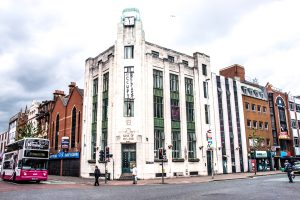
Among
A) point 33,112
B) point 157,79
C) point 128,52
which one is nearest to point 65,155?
point 157,79

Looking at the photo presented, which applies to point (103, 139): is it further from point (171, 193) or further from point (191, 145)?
point (171, 193)

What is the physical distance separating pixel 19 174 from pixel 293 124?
167 ft

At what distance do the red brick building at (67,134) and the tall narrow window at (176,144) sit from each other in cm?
1379

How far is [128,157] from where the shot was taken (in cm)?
3055

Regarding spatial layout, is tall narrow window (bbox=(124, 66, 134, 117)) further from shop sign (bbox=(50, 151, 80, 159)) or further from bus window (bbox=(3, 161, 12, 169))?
bus window (bbox=(3, 161, 12, 169))

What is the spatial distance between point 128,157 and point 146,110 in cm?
583

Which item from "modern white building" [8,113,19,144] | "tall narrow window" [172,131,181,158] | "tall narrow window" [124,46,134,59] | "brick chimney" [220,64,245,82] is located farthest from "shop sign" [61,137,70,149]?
"modern white building" [8,113,19,144]

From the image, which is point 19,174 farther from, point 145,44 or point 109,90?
point 145,44

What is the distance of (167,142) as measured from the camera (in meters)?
33.1

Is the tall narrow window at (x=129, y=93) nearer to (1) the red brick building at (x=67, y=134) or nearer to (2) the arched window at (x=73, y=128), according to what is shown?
(1) the red brick building at (x=67, y=134)

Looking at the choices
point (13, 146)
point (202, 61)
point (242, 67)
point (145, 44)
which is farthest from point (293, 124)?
point (13, 146)

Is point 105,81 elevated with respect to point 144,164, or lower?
elevated

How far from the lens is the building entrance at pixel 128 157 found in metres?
30.3

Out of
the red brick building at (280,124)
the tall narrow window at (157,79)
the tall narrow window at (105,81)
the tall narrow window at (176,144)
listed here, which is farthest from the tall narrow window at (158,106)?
the red brick building at (280,124)
